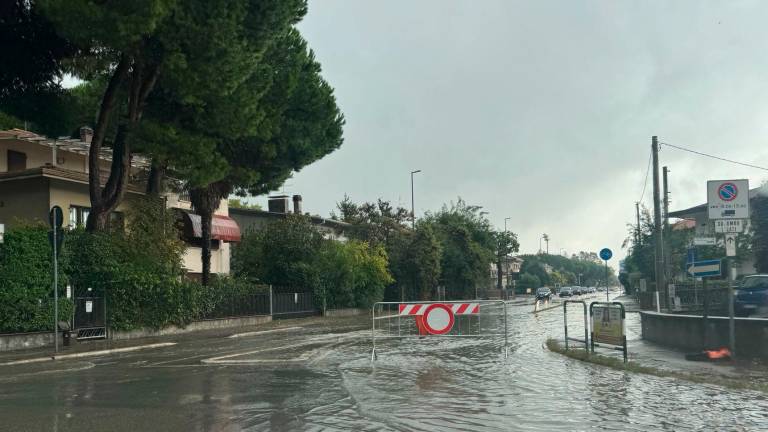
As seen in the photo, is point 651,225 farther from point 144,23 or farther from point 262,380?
point 262,380

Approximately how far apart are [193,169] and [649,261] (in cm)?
3790

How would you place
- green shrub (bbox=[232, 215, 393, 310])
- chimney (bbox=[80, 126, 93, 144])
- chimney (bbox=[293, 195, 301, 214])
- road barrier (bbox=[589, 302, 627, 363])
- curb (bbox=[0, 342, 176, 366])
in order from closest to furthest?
road barrier (bbox=[589, 302, 627, 363]), curb (bbox=[0, 342, 176, 366]), chimney (bbox=[80, 126, 93, 144]), green shrub (bbox=[232, 215, 393, 310]), chimney (bbox=[293, 195, 301, 214])

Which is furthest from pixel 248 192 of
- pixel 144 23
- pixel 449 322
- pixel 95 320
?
pixel 449 322

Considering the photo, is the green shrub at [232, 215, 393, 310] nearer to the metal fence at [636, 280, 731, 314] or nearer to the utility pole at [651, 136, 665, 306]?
the metal fence at [636, 280, 731, 314]

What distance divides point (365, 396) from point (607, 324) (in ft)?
23.3

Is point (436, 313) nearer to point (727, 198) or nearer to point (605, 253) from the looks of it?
point (727, 198)

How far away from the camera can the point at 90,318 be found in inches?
901

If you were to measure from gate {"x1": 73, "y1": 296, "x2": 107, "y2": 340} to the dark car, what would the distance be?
69.8ft

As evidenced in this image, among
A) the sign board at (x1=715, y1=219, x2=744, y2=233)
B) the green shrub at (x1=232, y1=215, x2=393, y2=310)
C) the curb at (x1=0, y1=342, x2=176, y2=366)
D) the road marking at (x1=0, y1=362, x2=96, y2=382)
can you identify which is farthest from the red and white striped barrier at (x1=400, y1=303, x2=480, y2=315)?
the green shrub at (x1=232, y1=215, x2=393, y2=310)

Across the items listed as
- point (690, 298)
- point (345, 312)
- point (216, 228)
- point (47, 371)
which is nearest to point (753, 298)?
point (690, 298)

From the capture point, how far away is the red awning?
36781mm

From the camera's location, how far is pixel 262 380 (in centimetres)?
1178

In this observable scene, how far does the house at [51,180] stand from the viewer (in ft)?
95.7

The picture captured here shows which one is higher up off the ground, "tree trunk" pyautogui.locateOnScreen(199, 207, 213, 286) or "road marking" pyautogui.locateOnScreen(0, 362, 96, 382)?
"tree trunk" pyautogui.locateOnScreen(199, 207, 213, 286)
